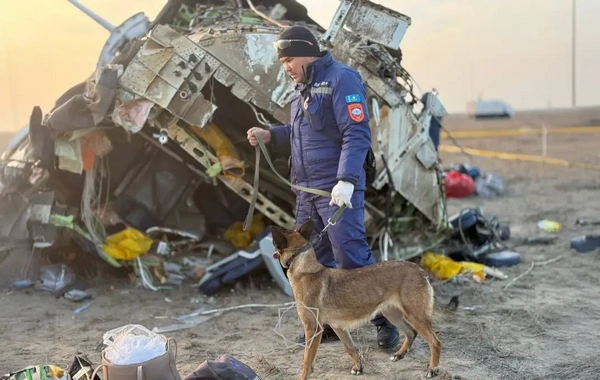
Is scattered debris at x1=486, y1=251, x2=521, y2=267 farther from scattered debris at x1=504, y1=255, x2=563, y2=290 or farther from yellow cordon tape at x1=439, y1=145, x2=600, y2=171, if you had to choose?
yellow cordon tape at x1=439, y1=145, x2=600, y2=171

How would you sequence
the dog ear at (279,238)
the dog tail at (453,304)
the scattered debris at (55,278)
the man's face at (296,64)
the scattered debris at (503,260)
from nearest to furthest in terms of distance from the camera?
1. the dog ear at (279,238)
2. the man's face at (296,64)
3. the dog tail at (453,304)
4. the scattered debris at (55,278)
5. the scattered debris at (503,260)

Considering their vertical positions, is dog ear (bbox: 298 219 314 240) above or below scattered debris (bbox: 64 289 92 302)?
above

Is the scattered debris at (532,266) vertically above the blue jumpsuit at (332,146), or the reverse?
the blue jumpsuit at (332,146)

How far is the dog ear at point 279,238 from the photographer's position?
12.5ft

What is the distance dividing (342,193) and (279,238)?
0.49 m

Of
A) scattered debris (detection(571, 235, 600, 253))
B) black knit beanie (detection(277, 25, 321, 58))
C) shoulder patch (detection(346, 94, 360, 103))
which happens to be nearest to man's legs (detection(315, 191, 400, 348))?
shoulder patch (detection(346, 94, 360, 103))

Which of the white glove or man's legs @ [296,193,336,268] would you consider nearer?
the white glove

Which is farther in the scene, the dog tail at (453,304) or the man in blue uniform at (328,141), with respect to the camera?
the dog tail at (453,304)

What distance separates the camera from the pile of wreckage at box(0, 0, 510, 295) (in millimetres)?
5988

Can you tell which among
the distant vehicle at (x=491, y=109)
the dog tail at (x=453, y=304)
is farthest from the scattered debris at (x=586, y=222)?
the distant vehicle at (x=491, y=109)

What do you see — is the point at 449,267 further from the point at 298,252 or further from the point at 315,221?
the point at 298,252

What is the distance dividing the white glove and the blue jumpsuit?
0.14ft

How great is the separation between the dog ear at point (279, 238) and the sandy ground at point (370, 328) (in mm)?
1007

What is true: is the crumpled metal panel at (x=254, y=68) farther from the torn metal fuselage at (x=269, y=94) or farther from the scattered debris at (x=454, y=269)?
the scattered debris at (x=454, y=269)
